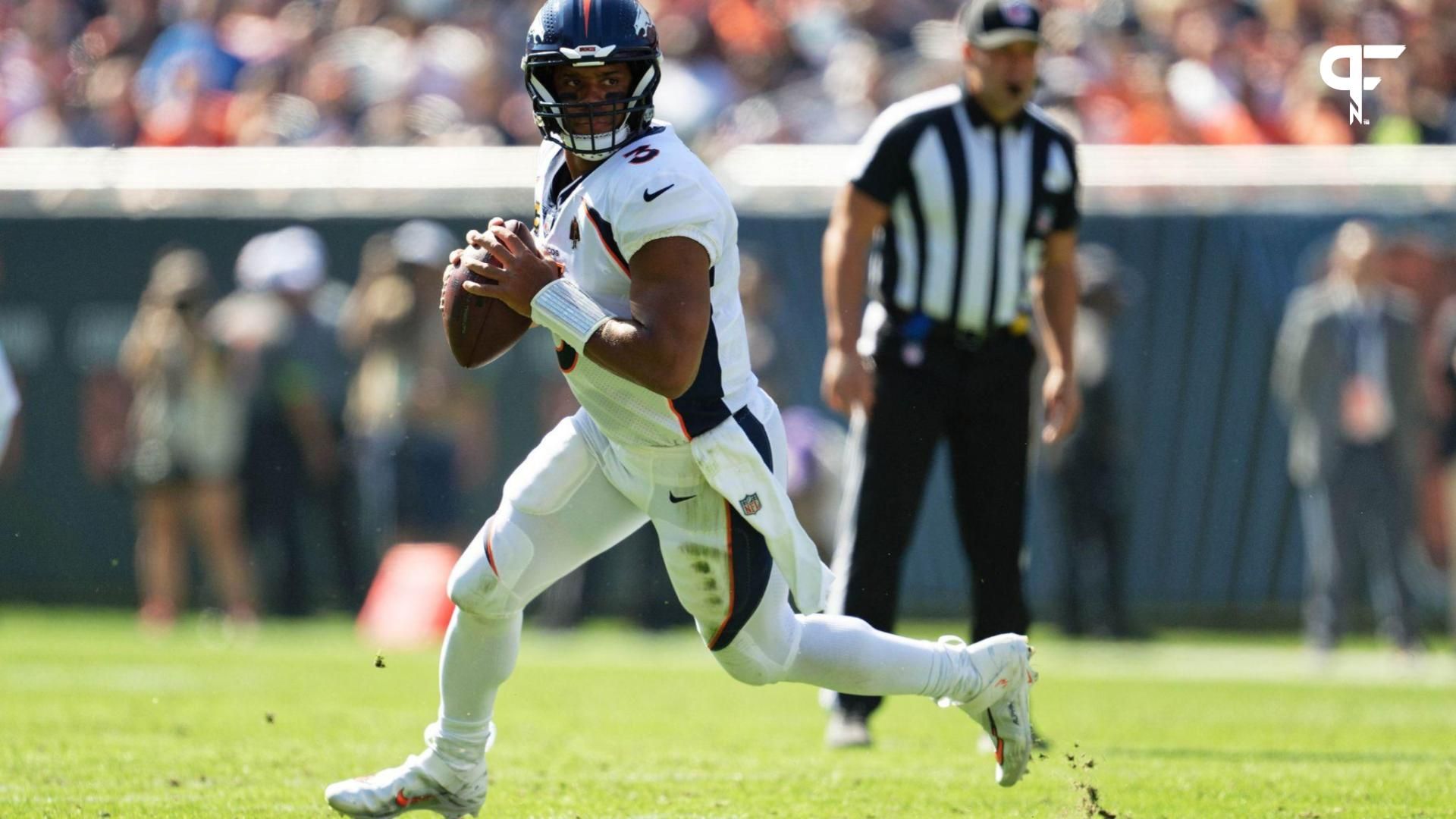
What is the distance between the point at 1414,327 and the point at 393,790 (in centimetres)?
718

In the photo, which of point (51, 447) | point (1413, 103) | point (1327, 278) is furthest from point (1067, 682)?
point (51, 447)

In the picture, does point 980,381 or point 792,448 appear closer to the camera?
point 980,381

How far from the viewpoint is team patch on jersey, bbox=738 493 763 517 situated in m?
4.25

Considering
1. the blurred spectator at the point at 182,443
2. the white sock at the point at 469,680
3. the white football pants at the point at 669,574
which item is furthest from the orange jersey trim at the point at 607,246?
the blurred spectator at the point at 182,443

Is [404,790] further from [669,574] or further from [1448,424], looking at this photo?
[1448,424]

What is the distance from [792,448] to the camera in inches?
416

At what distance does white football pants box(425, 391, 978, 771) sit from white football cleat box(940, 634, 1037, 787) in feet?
0.16

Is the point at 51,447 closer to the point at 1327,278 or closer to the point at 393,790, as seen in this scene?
the point at 1327,278

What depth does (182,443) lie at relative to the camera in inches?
444

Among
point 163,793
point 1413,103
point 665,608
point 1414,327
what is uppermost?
point 1413,103

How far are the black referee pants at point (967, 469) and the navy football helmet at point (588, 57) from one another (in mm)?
2118

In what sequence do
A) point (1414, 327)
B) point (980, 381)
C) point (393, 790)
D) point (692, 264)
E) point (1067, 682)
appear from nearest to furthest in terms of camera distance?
point (692, 264), point (393, 790), point (980, 381), point (1067, 682), point (1414, 327)

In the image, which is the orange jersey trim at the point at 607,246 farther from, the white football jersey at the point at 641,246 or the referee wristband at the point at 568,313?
the referee wristband at the point at 568,313
